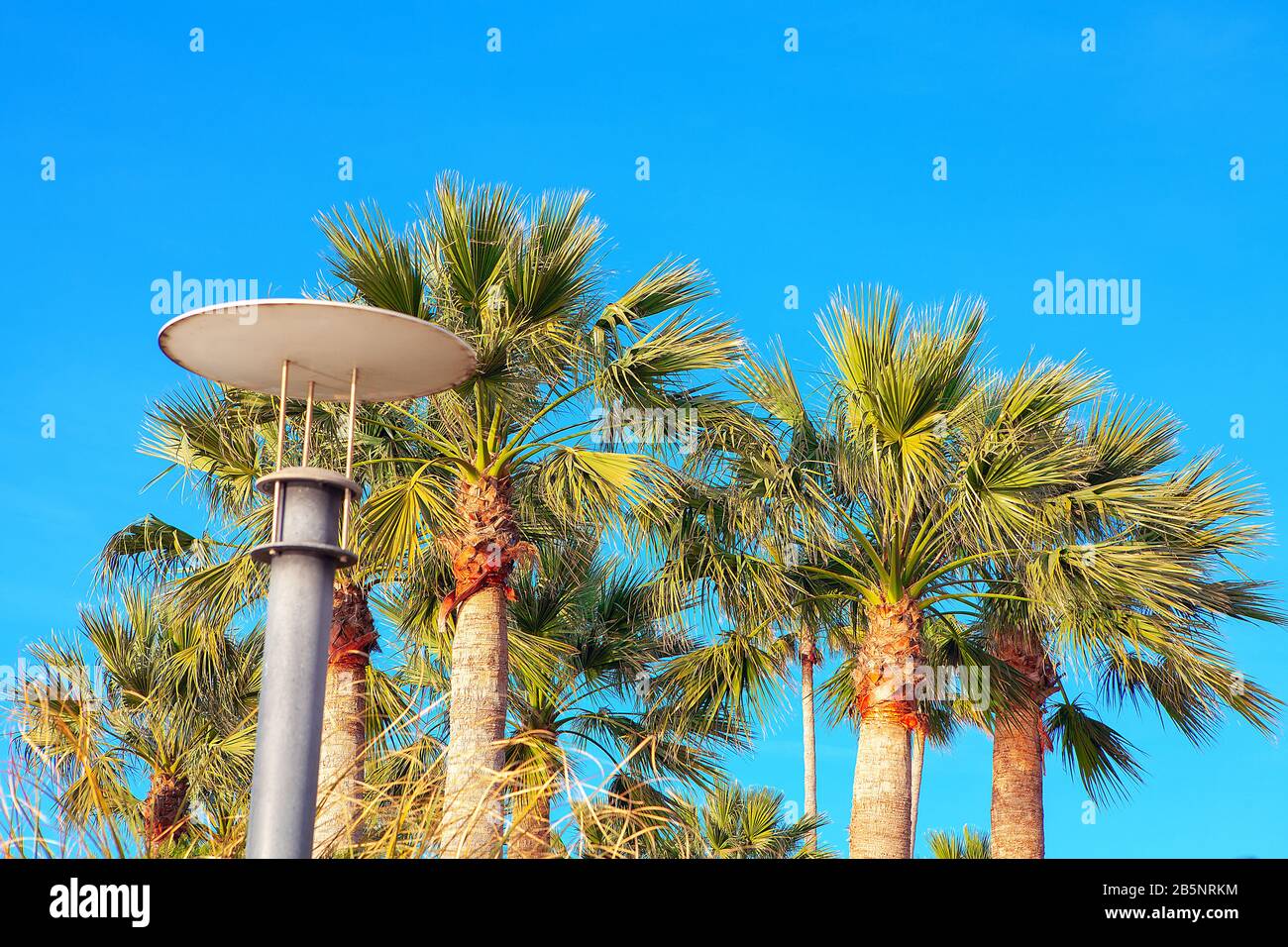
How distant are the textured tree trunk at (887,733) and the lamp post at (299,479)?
6995 millimetres

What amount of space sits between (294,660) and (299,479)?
69cm

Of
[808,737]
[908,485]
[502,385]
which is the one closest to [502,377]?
[502,385]

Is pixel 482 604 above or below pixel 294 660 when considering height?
above

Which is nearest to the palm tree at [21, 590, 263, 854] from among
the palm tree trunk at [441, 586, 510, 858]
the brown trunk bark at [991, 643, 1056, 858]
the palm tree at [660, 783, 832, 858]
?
the palm tree trunk at [441, 586, 510, 858]

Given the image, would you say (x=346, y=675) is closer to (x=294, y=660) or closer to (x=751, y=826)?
(x=751, y=826)

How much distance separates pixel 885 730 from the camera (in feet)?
38.4

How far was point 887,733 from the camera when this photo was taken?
38.4ft

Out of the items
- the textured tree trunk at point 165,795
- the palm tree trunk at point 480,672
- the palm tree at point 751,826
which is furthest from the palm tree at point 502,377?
the textured tree trunk at point 165,795

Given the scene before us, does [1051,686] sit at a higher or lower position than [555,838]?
higher

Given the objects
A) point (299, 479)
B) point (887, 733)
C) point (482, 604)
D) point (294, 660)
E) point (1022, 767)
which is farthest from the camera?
point (1022, 767)

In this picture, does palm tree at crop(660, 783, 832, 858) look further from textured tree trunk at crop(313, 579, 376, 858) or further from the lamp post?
the lamp post
